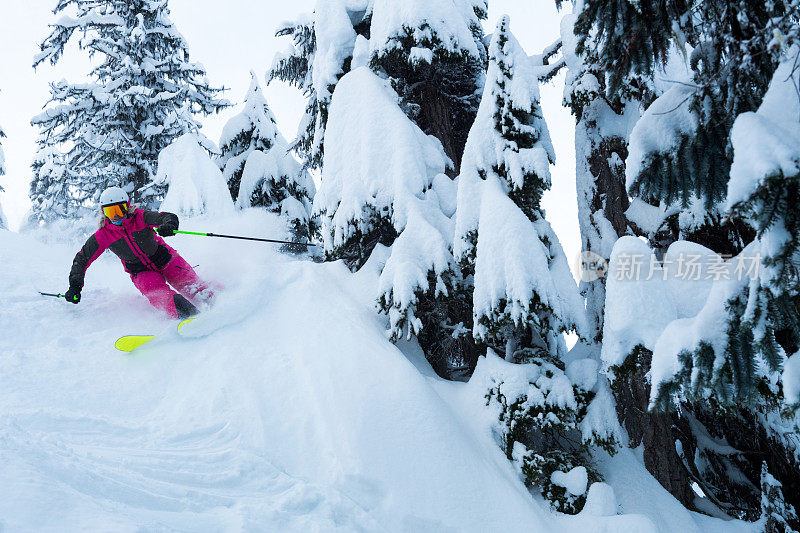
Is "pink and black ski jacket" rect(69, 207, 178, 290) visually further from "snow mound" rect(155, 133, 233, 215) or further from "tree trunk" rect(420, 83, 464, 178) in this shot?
"snow mound" rect(155, 133, 233, 215)

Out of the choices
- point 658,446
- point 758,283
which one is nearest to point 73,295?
point 758,283

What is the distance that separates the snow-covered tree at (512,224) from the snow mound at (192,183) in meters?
9.09

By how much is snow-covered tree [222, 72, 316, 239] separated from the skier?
232 inches

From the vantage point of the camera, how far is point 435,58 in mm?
7582

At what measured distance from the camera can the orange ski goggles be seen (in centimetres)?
754

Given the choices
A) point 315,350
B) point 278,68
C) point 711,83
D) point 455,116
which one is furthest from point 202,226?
point 711,83

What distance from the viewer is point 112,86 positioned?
16.2m

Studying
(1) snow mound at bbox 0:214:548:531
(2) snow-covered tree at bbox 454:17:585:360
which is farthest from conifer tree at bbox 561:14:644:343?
(1) snow mound at bbox 0:214:548:531

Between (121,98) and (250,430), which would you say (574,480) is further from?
(121,98)

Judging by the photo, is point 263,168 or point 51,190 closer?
point 263,168

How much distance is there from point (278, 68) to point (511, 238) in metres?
8.86

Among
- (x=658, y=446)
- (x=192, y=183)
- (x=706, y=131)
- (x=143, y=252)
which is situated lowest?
(x=658, y=446)

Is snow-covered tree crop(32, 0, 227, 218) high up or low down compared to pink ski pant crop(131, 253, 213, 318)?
up

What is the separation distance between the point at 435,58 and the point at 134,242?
5.62 meters
